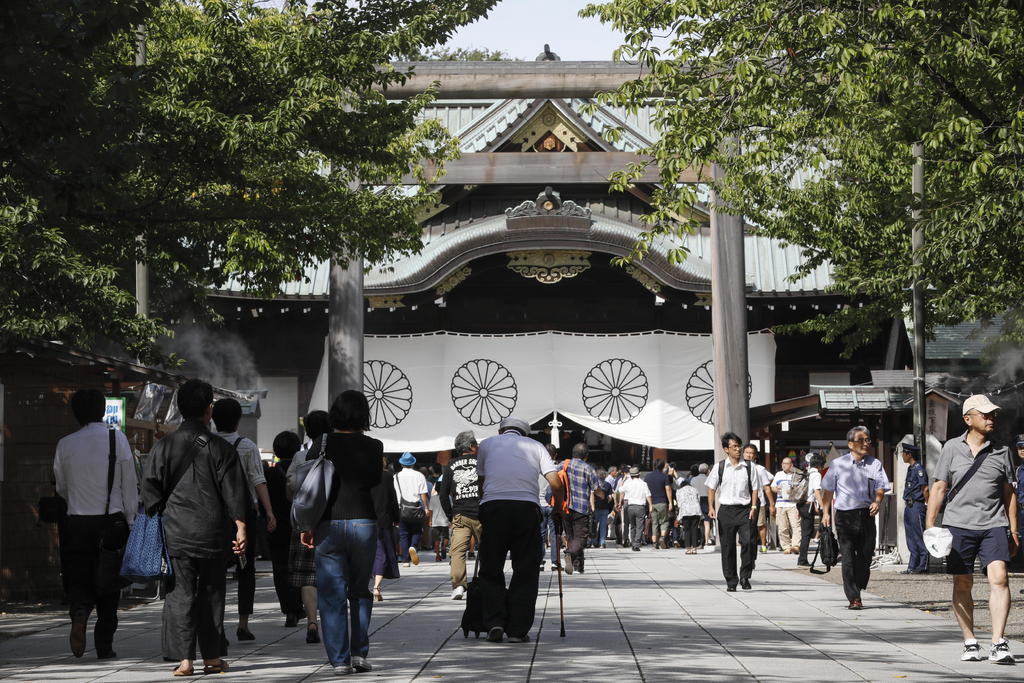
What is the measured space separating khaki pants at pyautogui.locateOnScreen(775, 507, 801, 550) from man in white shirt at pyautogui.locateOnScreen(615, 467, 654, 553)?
2737mm

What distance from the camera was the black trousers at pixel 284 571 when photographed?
10.2 meters

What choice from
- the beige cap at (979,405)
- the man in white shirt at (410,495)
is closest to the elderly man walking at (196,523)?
the beige cap at (979,405)

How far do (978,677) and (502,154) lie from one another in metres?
17.5

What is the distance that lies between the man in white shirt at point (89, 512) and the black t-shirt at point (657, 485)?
52.1ft

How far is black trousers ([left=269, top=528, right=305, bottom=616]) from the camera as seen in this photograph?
10164mm

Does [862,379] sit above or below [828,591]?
above

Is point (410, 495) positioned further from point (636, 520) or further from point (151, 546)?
point (151, 546)

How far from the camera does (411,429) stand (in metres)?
25.7


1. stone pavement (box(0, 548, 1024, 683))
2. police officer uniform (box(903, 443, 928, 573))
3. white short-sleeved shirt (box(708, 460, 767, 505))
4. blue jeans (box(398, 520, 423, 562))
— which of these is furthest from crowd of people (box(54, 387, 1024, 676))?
blue jeans (box(398, 520, 423, 562))

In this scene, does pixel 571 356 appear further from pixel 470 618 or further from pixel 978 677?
pixel 978 677

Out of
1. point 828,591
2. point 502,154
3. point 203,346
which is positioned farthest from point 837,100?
point 203,346

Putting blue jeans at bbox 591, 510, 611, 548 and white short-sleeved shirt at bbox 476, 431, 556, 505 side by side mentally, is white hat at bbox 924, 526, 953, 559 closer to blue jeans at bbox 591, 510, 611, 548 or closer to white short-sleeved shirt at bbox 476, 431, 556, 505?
white short-sleeved shirt at bbox 476, 431, 556, 505

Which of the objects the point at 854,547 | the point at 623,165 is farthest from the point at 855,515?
the point at 623,165

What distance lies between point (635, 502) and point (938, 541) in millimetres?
15472
